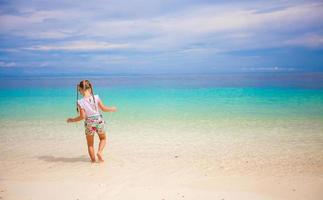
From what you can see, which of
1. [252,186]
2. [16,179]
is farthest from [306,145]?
[16,179]

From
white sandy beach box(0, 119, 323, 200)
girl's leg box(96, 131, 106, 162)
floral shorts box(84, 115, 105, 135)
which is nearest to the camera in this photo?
white sandy beach box(0, 119, 323, 200)

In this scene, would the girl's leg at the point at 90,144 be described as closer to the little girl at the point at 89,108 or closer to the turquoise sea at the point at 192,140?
the little girl at the point at 89,108

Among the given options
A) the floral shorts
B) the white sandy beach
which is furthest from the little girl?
the white sandy beach

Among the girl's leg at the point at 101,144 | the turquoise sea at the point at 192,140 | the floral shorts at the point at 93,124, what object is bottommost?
the turquoise sea at the point at 192,140

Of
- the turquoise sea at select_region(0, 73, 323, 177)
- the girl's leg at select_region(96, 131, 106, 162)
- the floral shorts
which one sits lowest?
the turquoise sea at select_region(0, 73, 323, 177)

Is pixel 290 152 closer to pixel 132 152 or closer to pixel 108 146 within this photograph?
pixel 132 152

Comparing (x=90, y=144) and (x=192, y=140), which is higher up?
(x=90, y=144)

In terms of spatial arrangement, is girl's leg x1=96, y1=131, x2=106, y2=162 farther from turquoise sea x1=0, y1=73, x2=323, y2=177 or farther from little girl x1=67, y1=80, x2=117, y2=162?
turquoise sea x1=0, y1=73, x2=323, y2=177

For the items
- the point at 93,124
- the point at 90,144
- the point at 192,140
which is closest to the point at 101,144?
the point at 90,144

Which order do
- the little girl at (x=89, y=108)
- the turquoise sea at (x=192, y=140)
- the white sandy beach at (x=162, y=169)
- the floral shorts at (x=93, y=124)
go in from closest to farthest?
the white sandy beach at (x=162, y=169) < the little girl at (x=89, y=108) < the floral shorts at (x=93, y=124) < the turquoise sea at (x=192, y=140)

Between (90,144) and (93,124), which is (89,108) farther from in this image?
(90,144)

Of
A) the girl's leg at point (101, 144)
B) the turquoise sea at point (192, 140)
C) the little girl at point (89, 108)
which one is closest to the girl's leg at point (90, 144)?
the little girl at point (89, 108)

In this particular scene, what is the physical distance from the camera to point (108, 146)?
6918mm

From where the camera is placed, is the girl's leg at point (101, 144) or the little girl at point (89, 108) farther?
the girl's leg at point (101, 144)
